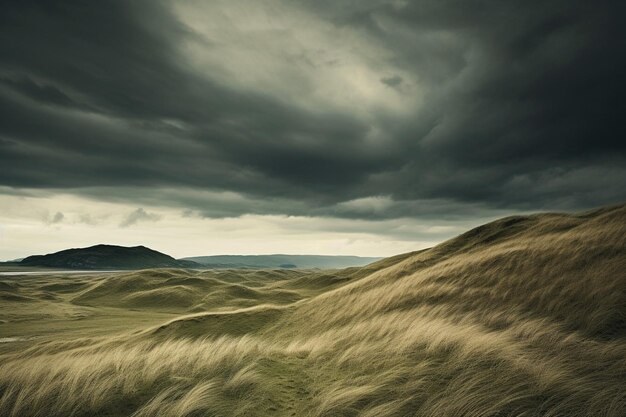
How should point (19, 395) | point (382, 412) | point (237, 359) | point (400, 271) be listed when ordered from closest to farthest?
point (382, 412)
point (19, 395)
point (237, 359)
point (400, 271)

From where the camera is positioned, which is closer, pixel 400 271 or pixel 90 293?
pixel 400 271

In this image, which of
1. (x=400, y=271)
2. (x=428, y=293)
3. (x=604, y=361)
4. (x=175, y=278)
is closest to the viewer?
(x=604, y=361)

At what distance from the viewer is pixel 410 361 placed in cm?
930

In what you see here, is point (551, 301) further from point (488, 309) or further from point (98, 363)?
point (98, 363)

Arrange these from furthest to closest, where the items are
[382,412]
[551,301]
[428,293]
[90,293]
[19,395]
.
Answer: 1. [90,293]
2. [428,293]
3. [551,301]
4. [19,395]
5. [382,412]

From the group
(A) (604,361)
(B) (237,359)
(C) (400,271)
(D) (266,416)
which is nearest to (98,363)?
(B) (237,359)

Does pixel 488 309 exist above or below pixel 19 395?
above

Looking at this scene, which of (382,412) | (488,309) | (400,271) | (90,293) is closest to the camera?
(382,412)

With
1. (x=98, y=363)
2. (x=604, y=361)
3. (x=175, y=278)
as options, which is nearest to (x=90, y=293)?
(x=175, y=278)

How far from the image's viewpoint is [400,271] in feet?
92.9

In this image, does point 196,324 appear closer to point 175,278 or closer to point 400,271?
point 400,271

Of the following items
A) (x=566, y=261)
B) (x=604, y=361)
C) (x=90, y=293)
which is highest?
(x=566, y=261)

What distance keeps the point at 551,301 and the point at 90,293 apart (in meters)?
79.5

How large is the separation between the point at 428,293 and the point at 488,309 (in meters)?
4.56
